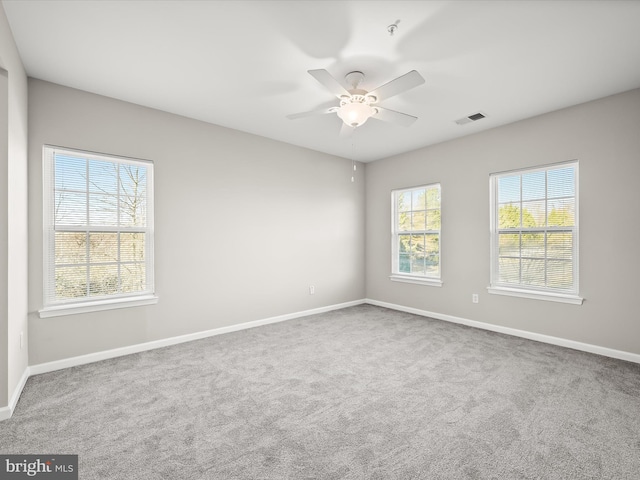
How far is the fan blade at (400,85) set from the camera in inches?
85.9

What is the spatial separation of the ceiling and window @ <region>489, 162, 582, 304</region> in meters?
0.84

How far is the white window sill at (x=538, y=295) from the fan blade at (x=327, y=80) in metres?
3.19

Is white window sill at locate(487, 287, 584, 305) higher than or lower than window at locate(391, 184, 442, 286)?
lower

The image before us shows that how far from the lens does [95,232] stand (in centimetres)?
318

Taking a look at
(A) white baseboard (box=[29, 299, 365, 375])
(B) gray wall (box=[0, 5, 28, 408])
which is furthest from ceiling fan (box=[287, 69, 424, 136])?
(A) white baseboard (box=[29, 299, 365, 375])

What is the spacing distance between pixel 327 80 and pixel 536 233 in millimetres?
3236

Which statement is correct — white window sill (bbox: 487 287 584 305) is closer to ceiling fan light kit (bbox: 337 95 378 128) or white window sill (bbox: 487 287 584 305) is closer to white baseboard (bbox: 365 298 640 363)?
white baseboard (bbox: 365 298 640 363)

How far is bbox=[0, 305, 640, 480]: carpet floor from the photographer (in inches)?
66.3

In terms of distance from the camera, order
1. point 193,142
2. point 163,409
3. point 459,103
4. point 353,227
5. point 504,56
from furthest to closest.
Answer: point 353,227, point 193,142, point 459,103, point 504,56, point 163,409

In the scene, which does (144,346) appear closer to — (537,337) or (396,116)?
(396,116)

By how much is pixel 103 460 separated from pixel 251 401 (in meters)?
0.93

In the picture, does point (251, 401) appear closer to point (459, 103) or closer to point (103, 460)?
point (103, 460)

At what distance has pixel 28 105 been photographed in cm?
280

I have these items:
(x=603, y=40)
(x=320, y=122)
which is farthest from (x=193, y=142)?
(x=603, y=40)
